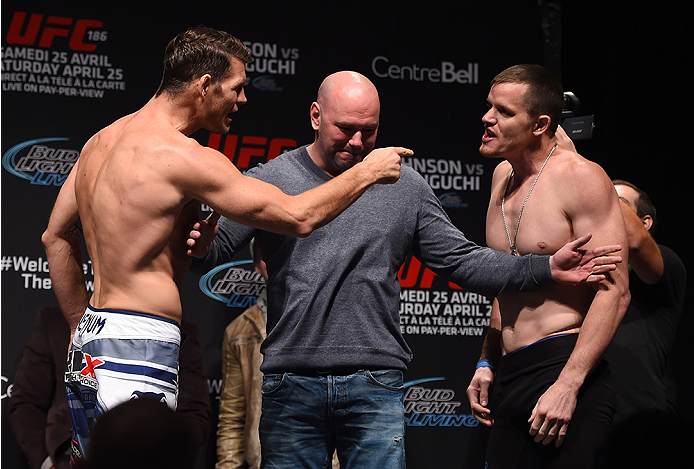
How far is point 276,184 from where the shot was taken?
8.73 feet

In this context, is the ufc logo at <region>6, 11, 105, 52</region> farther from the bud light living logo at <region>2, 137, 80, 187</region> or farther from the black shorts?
the black shorts

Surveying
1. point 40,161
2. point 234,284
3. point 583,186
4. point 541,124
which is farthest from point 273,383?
point 40,161

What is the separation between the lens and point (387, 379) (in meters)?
2.54

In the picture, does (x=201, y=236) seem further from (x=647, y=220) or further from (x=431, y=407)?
(x=431, y=407)

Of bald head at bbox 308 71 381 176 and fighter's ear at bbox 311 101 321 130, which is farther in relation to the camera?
fighter's ear at bbox 311 101 321 130

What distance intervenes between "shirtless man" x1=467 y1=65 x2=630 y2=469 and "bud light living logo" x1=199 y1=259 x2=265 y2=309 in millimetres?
1905

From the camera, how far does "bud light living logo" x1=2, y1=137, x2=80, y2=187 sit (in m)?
4.21

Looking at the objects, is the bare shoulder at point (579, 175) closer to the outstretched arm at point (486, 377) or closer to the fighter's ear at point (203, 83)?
the outstretched arm at point (486, 377)

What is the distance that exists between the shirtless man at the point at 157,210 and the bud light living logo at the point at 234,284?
2.01 metres

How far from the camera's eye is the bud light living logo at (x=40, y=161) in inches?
166

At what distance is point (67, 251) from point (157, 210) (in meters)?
0.58

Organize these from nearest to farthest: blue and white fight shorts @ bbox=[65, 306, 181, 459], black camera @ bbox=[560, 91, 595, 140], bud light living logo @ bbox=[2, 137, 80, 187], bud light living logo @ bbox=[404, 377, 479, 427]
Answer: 1. blue and white fight shorts @ bbox=[65, 306, 181, 459]
2. black camera @ bbox=[560, 91, 595, 140]
3. bud light living logo @ bbox=[2, 137, 80, 187]
4. bud light living logo @ bbox=[404, 377, 479, 427]

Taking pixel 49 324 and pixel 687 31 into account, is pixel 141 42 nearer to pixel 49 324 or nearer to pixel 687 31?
pixel 49 324

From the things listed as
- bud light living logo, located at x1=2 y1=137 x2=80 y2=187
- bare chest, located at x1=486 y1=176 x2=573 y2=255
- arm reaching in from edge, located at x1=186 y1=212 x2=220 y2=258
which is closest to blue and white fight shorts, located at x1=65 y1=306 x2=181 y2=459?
arm reaching in from edge, located at x1=186 y1=212 x2=220 y2=258
